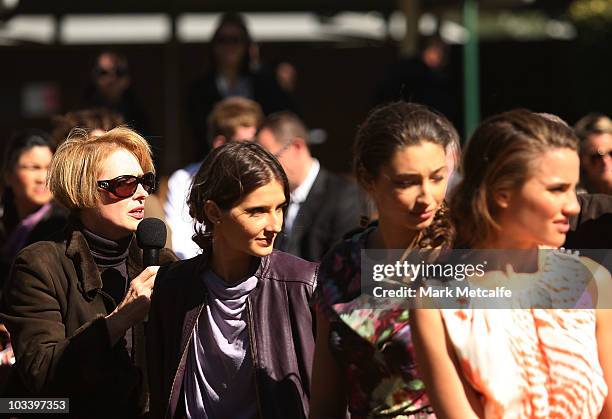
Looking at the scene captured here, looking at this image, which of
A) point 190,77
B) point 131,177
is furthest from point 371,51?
point 131,177

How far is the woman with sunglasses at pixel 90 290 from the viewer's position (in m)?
4.41

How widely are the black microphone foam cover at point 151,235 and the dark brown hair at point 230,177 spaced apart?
192 mm

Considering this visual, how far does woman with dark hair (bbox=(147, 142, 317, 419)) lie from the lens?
410 cm

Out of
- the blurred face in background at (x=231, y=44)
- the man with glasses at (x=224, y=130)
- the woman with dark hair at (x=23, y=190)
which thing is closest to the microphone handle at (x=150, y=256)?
the woman with dark hair at (x=23, y=190)

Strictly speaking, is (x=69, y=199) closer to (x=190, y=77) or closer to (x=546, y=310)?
(x=546, y=310)

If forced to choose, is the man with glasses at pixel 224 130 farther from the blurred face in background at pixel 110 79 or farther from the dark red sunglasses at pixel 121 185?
the blurred face in background at pixel 110 79

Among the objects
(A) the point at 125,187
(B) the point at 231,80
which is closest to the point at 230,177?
(A) the point at 125,187

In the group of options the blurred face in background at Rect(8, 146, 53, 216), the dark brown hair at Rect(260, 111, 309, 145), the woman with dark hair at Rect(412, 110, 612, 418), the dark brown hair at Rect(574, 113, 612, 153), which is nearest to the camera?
the woman with dark hair at Rect(412, 110, 612, 418)

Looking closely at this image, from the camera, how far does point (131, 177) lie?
4.81 metres

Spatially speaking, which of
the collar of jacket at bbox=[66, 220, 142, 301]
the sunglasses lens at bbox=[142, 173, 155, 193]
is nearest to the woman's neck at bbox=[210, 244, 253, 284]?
the collar of jacket at bbox=[66, 220, 142, 301]

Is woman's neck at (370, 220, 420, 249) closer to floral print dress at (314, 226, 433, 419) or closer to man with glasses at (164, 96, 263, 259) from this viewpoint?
floral print dress at (314, 226, 433, 419)

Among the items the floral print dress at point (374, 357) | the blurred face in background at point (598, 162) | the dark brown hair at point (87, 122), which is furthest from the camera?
the dark brown hair at point (87, 122)

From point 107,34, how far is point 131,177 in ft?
27.0

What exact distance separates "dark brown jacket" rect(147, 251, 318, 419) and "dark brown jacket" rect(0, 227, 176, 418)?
0.21 metres
